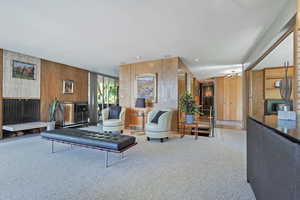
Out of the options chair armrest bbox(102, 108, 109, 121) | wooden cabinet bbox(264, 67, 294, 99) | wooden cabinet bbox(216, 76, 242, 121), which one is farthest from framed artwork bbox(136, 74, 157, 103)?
wooden cabinet bbox(216, 76, 242, 121)

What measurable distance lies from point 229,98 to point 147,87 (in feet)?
17.1

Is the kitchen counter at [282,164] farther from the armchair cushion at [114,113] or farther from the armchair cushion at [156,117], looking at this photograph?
the armchair cushion at [114,113]

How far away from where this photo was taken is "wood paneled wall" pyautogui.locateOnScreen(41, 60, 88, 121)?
568 cm

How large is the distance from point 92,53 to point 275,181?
5.27 m

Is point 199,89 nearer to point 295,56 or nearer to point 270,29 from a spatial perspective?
point 270,29

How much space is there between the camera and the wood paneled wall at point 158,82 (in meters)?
5.26

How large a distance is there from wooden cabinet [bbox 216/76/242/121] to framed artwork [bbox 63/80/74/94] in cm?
774

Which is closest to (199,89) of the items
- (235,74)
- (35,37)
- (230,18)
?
(235,74)

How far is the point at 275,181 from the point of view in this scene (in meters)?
0.98

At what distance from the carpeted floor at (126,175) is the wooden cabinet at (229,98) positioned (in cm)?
534

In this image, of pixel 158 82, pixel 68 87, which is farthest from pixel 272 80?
pixel 68 87

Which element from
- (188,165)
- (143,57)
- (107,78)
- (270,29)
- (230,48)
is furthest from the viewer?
(107,78)

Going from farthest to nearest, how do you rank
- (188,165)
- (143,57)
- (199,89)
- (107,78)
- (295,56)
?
(199,89) → (107,78) → (143,57) → (188,165) → (295,56)

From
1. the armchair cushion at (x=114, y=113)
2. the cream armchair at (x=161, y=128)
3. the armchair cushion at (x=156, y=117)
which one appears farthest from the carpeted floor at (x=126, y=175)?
the armchair cushion at (x=114, y=113)
